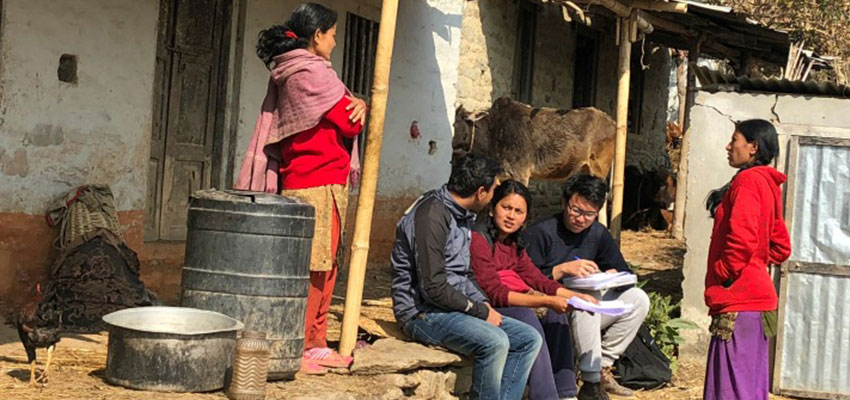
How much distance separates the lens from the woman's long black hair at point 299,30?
Answer: 17.4 feet

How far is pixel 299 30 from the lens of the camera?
17.5 feet

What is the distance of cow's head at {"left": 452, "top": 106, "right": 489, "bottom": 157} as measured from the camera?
11.2 m

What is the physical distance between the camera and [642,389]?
7.22m

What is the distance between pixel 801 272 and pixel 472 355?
3.01 metres

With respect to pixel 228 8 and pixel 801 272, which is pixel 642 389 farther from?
pixel 228 8

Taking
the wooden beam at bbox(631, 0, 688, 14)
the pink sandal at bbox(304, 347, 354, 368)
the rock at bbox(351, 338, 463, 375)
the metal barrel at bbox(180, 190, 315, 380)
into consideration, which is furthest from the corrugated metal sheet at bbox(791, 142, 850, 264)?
the metal barrel at bbox(180, 190, 315, 380)

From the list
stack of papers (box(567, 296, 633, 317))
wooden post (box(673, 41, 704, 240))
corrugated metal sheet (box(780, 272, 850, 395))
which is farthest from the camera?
wooden post (box(673, 41, 704, 240))

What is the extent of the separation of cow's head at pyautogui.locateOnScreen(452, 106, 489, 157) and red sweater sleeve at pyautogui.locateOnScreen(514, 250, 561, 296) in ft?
16.2

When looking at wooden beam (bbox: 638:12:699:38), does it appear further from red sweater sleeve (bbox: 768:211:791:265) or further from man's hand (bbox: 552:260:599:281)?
red sweater sleeve (bbox: 768:211:791:265)

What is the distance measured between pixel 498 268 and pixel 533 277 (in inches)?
9.2

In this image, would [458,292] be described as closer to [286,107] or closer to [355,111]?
[355,111]

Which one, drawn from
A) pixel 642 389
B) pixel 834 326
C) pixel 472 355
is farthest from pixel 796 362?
pixel 472 355

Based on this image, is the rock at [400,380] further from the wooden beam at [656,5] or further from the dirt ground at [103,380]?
the wooden beam at [656,5]

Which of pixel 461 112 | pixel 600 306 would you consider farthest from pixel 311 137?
pixel 461 112
